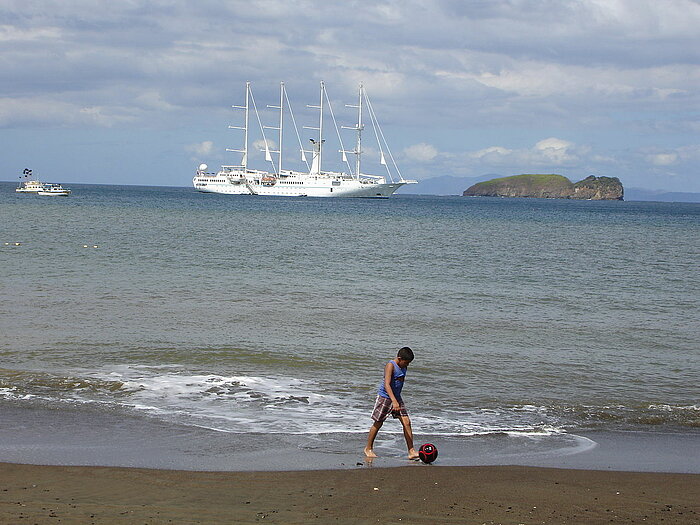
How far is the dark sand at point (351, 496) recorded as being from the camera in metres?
7.11

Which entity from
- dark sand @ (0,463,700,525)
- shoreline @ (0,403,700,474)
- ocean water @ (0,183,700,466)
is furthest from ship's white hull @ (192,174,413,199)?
dark sand @ (0,463,700,525)

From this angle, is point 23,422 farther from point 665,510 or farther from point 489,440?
point 665,510

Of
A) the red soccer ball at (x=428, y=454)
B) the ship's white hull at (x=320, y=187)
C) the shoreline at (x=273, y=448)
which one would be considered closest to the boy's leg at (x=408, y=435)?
the shoreline at (x=273, y=448)

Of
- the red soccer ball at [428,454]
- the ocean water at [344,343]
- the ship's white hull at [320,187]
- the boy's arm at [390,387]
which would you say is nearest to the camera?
the red soccer ball at [428,454]

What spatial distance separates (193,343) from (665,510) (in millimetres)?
11167

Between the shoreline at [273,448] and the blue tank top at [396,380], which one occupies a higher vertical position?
the blue tank top at [396,380]

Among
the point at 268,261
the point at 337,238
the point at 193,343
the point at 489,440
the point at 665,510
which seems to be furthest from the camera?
the point at 337,238

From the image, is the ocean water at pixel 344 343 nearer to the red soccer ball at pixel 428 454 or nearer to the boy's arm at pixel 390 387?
the boy's arm at pixel 390 387

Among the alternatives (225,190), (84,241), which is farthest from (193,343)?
(225,190)

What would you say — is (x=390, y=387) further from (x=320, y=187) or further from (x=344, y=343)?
(x=320, y=187)

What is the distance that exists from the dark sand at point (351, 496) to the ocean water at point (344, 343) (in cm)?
170

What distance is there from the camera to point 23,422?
1048 centimetres

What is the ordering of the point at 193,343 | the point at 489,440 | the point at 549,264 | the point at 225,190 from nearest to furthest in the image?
the point at 489,440 < the point at 193,343 < the point at 549,264 < the point at 225,190

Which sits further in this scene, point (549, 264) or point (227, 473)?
point (549, 264)
